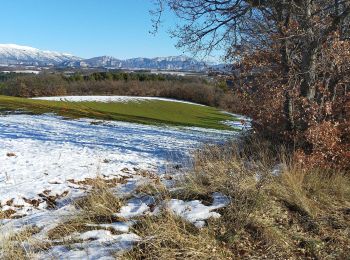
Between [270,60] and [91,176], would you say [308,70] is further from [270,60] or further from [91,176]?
[91,176]

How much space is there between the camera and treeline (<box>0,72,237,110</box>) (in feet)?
207

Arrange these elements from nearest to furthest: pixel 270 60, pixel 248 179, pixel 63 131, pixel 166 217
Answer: pixel 166 217
pixel 248 179
pixel 270 60
pixel 63 131

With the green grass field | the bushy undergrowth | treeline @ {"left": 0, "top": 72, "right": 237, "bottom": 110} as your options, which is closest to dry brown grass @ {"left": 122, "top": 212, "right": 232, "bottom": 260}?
the bushy undergrowth

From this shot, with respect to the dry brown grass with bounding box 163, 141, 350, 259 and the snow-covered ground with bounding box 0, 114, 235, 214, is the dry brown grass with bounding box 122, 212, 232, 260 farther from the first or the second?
the snow-covered ground with bounding box 0, 114, 235, 214

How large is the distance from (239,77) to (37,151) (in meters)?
6.50

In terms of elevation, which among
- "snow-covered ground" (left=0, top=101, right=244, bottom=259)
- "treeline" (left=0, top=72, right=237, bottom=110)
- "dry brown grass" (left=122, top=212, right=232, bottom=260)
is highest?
"dry brown grass" (left=122, top=212, right=232, bottom=260)

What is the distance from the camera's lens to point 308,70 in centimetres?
1055

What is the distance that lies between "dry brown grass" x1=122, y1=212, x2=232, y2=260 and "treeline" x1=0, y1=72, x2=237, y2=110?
55567mm

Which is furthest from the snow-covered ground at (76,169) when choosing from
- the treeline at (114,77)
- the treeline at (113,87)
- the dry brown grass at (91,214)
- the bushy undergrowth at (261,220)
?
the treeline at (114,77)

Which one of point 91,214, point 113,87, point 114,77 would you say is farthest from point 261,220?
point 114,77

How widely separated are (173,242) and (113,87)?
67003 millimetres

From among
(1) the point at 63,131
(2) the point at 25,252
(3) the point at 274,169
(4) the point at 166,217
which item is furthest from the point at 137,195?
(1) the point at 63,131

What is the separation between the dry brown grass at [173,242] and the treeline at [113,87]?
182 ft

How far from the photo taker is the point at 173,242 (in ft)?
16.2
